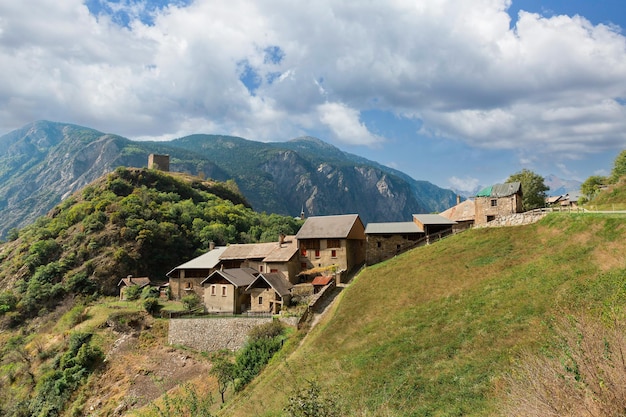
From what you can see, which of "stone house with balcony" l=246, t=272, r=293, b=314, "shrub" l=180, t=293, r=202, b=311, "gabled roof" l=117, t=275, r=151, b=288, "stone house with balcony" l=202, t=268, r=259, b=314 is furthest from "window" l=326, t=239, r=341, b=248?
"gabled roof" l=117, t=275, r=151, b=288

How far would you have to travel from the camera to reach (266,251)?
54.6 meters

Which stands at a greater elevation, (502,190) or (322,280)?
(502,190)

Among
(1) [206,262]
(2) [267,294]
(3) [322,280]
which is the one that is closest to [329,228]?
(3) [322,280]

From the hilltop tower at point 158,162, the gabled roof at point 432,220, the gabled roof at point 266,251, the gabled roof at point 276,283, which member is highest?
the hilltop tower at point 158,162

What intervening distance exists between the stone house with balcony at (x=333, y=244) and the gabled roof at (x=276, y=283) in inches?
187

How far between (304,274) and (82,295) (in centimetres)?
3998

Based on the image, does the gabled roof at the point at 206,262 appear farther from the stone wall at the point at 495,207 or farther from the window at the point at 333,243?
the stone wall at the point at 495,207

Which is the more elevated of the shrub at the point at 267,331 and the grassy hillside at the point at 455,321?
the grassy hillside at the point at 455,321

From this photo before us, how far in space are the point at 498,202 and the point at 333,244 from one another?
768 inches

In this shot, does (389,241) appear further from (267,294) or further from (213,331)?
(213,331)

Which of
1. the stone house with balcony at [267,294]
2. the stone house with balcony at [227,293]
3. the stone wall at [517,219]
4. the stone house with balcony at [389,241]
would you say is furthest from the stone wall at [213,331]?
the stone wall at [517,219]

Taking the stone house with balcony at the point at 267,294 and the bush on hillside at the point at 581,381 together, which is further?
the stone house with balcony at the point at 267,294

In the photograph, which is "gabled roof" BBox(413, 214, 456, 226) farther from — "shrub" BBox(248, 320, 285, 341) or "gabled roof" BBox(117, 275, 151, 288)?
"gabled roof" BBox(117, 275, 151, 288)

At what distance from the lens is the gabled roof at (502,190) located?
43188mm
